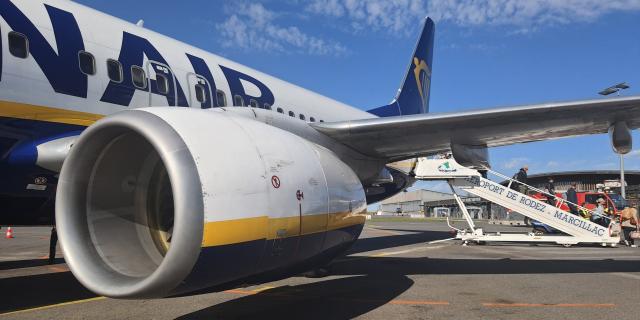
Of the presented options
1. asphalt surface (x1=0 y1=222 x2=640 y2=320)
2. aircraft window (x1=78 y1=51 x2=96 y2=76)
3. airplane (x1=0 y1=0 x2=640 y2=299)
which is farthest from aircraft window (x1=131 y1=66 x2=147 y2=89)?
asphalt surface (x1=0 y1=222 x2=640 y2=320)

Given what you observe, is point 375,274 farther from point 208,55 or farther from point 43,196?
point 43,196

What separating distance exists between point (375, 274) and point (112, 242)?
5023 mm

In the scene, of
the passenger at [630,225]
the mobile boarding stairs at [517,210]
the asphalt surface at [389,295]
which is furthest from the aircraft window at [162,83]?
the passenger at [630,225]

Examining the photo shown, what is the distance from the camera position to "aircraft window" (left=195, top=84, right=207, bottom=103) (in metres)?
6.96

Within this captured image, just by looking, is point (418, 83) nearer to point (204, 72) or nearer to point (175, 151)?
point (204, 72)

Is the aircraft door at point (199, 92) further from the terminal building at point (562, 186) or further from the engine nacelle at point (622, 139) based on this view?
the terminal building at point (562, 186)

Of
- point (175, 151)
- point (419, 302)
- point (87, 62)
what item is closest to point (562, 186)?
point (419, 302)

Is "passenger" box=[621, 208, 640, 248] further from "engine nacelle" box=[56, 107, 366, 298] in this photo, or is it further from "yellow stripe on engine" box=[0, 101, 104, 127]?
"yellow stripe on engine" box=[0, 101, 104, 127]

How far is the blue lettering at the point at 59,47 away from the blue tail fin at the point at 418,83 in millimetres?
9879

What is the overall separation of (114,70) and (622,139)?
6439mm

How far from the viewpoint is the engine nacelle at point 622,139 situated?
6.15 m

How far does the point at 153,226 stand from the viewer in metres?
4.22

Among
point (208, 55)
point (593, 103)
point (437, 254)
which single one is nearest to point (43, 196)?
point (208, 55)

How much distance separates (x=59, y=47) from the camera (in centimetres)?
527
